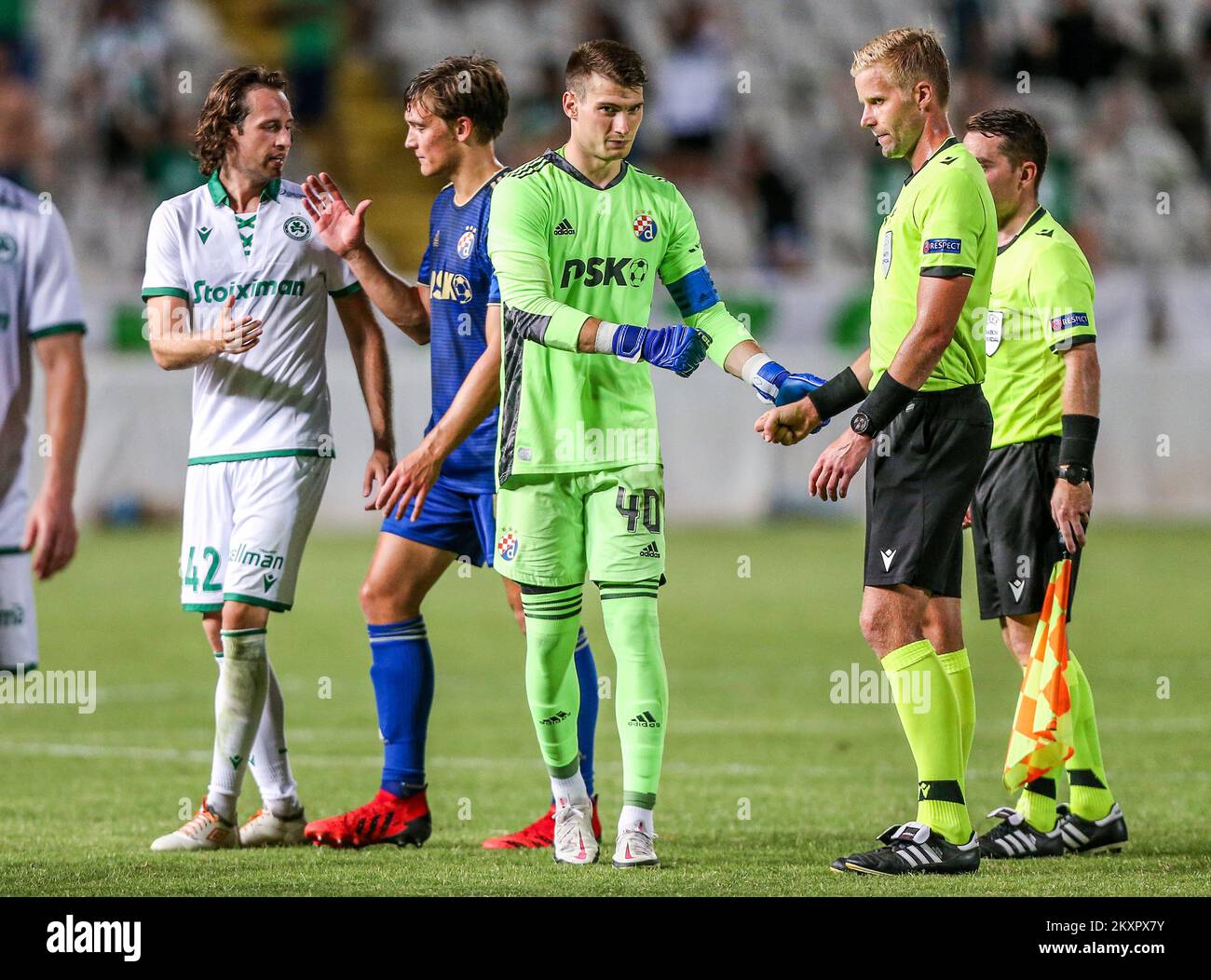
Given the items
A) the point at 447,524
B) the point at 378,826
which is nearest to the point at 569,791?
the point at 378,826

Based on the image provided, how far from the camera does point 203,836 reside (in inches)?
236

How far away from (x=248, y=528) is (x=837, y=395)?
2.03 metres

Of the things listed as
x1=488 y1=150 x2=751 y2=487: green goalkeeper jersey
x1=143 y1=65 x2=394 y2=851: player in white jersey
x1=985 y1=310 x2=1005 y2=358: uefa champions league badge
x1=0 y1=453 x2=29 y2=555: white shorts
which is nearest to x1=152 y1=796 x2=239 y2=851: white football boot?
x1=143 y1=65 x2=394 y2=851: player in white jersey

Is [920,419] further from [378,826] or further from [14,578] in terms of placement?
[14,578]

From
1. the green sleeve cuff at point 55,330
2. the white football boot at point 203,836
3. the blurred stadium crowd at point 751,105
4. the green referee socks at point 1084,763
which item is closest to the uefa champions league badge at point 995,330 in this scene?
the green referee socks at point 1084,763

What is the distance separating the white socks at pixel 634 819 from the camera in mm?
5441

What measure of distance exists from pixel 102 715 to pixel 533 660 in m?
4.62

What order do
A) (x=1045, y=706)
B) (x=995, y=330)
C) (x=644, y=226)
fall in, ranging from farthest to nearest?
(x=995, y=330) → (x=1045, y=706) → (x=644, y=226)

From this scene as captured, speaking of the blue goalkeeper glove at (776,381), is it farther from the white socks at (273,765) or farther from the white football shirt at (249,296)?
the white socks at (273,765)

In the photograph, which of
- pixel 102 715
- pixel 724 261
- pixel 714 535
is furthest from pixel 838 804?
pixel 724 261

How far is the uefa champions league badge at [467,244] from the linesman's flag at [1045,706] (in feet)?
7.30

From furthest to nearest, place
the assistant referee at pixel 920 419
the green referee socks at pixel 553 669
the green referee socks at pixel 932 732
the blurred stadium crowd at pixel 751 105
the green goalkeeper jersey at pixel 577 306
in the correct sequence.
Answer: the blurred stadium crowd at pixel 751 105 → the green referee socks at pixel 553 669 → the green goalkeeper jersey at pixel 577 306 → the green referee socks at pixel 932 732 → the assistant referee at pixel 920 419

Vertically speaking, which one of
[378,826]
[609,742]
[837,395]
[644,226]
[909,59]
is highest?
[909,59]

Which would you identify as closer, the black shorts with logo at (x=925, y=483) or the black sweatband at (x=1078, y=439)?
the black shorts with logo at (x=925, y=483)
